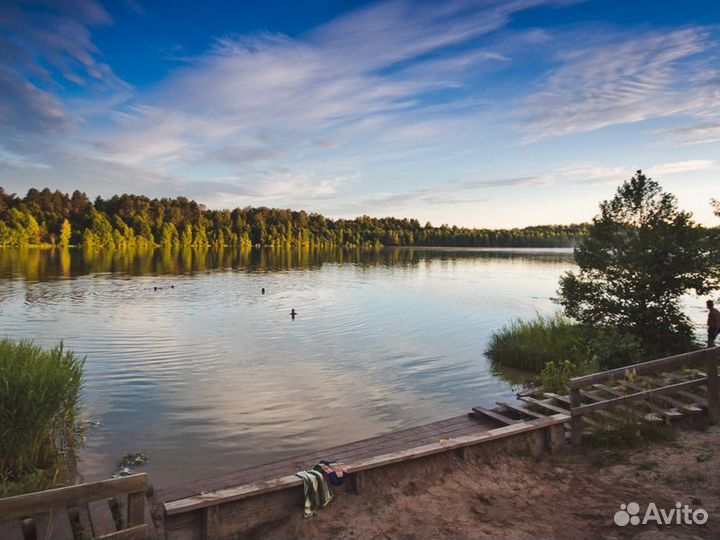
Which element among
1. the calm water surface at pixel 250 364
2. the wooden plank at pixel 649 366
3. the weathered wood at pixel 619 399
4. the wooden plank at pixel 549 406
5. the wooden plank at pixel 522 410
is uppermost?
the wooden plank at pixel 649 366

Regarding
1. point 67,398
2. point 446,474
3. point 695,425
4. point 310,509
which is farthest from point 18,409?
point 695,425

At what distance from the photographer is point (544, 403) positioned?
12.5 meters

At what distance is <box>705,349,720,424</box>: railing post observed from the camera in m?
11.3

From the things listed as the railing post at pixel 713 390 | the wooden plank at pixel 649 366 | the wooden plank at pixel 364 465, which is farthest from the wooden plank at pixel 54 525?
the railing post at pixel 713 390

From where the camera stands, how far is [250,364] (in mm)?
21703

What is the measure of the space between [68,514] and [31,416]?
385 cm

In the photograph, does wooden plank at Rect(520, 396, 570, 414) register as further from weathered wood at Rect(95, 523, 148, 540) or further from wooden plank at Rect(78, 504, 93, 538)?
wooden plank at Rect(78, 504, 93, 538)

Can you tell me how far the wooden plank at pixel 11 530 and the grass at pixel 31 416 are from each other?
2.24 metres

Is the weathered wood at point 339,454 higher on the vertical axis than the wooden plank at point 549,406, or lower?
lower

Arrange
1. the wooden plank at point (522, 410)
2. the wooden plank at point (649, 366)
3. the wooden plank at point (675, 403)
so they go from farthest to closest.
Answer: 1. the wooden plank at point (522, 410)
2. the wooden plank at point (675, 403)
3. the wooden plank at point (649, 366)

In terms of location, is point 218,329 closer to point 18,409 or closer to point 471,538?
point 18,409

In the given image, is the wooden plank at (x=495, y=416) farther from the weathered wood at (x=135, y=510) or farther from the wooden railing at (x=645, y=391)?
the weathered wood at (x=135, y=510)

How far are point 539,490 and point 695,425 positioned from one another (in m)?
5.25

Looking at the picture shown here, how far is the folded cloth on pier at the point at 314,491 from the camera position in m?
7.96
